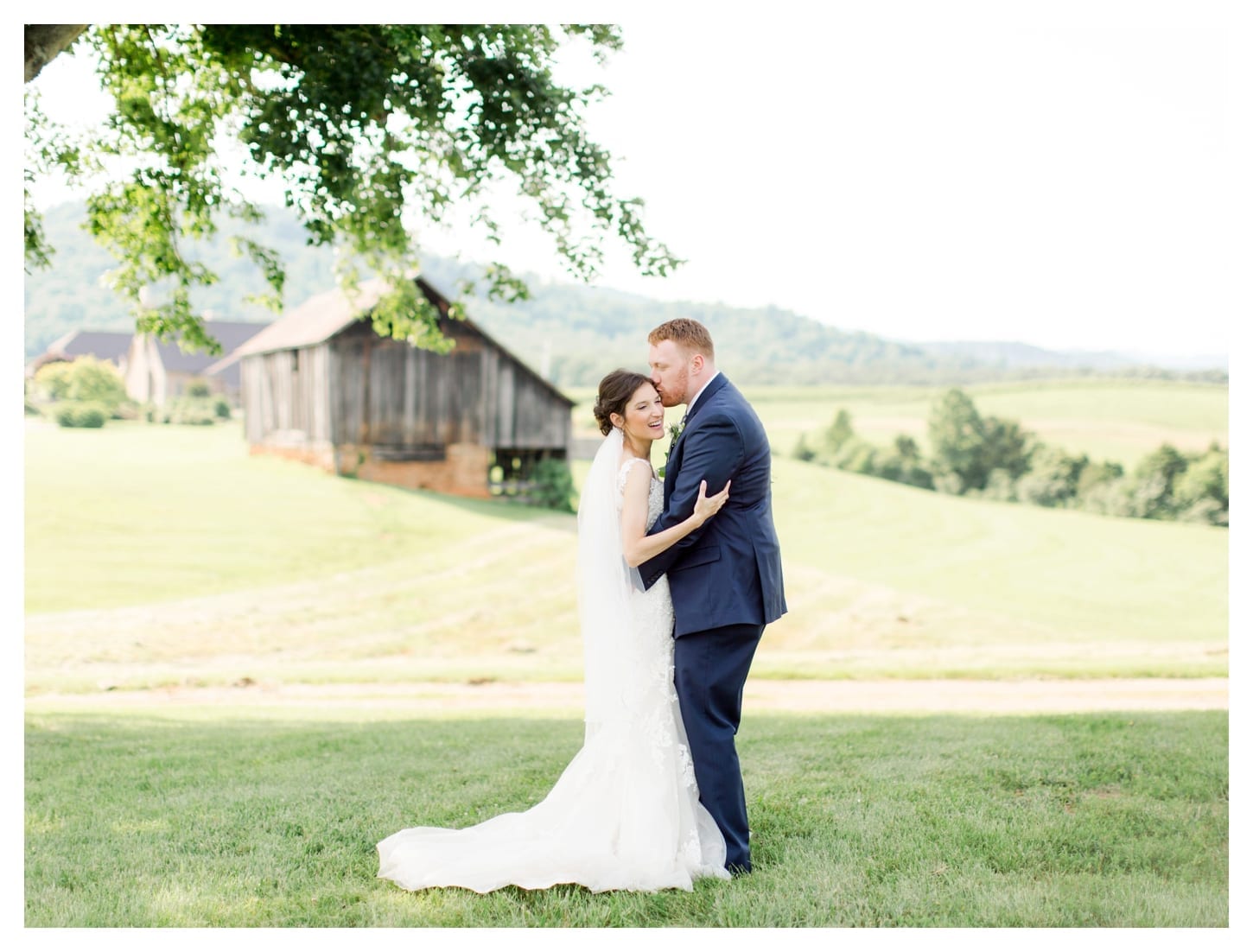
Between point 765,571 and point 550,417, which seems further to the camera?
point 550,417

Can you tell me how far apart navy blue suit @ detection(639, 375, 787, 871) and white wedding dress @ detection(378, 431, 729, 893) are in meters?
0.12

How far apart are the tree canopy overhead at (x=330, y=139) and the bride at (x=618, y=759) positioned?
5.95 m

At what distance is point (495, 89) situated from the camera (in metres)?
10.3

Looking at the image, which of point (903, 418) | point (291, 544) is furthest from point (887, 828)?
point (903, 418)

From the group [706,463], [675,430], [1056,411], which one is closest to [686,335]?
[675,430]

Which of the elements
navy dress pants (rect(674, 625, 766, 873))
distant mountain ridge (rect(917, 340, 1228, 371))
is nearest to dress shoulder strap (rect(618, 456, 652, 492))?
navy dress pants (rect(674, 625, 766, 873))

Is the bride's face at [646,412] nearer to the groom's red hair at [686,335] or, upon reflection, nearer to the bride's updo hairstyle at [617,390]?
the bride's updo hairstyle at [617,390]

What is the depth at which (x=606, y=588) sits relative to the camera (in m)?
5.33

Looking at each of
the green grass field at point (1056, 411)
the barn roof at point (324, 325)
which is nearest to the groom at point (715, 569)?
the barn roof at point (324, 325)

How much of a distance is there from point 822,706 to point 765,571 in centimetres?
748

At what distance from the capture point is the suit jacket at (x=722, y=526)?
4996 millimetres

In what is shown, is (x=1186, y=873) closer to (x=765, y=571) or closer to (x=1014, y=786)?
(x=1014, y=786)

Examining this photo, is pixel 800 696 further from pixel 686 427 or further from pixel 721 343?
pixel 721 343

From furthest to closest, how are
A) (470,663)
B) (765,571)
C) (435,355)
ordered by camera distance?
(435,355), (470,663), (765,571)
